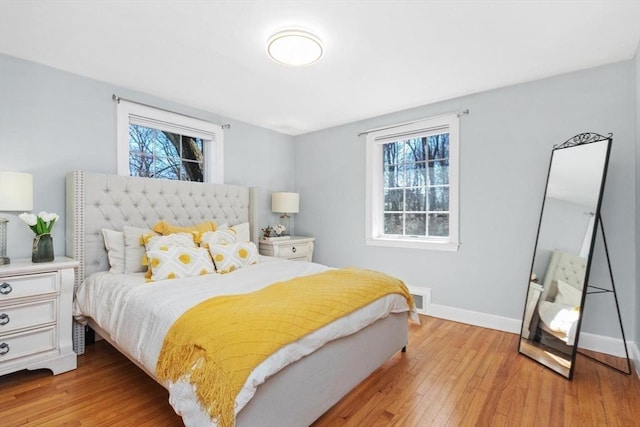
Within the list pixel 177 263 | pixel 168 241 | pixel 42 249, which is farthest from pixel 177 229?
pixel 42 249

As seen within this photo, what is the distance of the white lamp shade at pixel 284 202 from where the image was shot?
4.03 m

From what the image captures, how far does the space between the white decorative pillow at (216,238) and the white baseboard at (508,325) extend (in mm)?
2219

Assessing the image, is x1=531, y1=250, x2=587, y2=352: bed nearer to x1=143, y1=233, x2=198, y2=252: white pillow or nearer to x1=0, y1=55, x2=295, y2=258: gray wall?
x1=143, y1=233, x2=198, y2=252: white pillow

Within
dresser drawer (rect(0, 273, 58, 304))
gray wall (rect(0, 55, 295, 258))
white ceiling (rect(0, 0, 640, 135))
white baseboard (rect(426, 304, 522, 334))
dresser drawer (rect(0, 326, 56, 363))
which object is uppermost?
white ceiling (rect(0, 0, 640, 135))

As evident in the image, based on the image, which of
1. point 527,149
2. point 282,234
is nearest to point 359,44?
point 527,149

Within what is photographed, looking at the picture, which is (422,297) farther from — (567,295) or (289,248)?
(289,248)

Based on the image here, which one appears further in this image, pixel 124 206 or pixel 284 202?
pixel 284 202

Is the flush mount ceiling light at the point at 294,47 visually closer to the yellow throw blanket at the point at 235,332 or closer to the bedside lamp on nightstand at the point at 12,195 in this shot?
the yellow throw blanket at the point at 235,332

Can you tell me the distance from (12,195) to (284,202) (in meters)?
2.53

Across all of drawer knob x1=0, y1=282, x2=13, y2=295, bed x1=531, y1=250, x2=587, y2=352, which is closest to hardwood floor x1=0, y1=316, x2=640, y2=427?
bed x1=531, y1=250, x2=587, y2=352

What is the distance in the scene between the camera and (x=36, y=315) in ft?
6.83

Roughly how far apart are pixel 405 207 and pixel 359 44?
2.03 metres

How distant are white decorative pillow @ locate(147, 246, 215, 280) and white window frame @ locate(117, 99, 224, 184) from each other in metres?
1.11

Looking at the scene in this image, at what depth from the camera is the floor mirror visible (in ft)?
7.14
